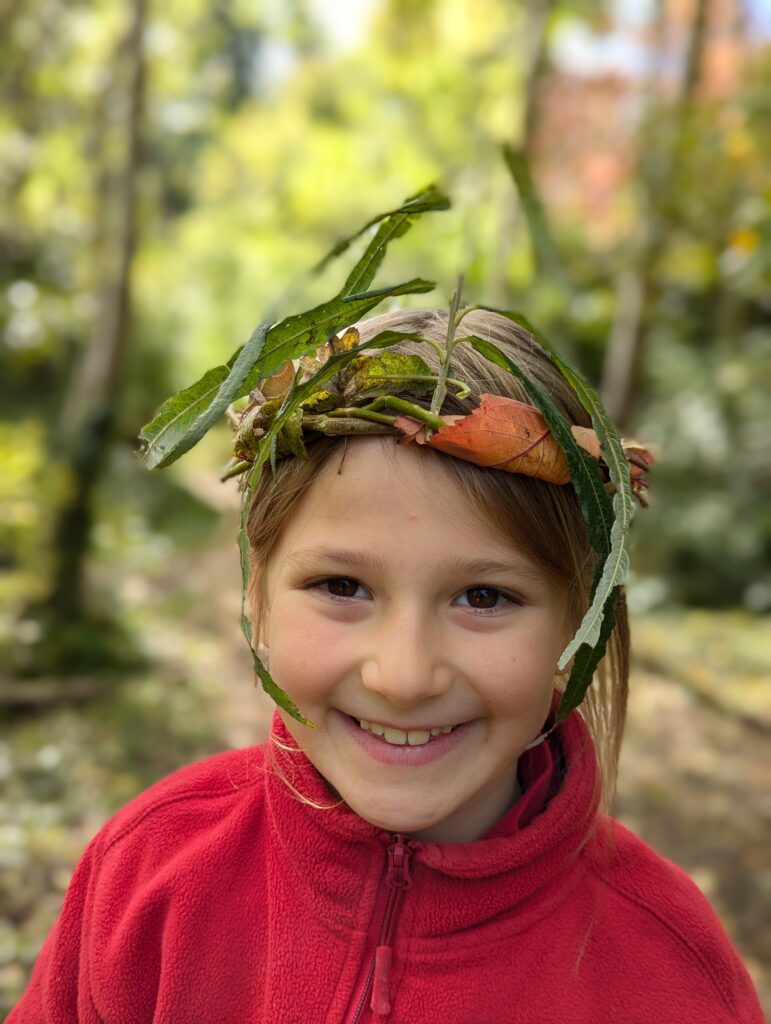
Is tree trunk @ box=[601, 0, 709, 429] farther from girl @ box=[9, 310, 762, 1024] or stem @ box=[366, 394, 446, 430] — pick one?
stem @ box=[366, 394, 446, 430]

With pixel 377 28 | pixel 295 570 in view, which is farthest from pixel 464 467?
pixel 377 28

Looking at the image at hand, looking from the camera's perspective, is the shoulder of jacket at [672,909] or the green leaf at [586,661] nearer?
the green leaf at [586,661]

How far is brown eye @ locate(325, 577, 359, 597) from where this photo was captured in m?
1.42

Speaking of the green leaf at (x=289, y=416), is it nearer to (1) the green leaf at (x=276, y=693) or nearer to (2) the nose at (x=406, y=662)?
(1) the green leaf at (x=276, y=693)

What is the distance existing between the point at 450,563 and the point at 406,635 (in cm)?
12

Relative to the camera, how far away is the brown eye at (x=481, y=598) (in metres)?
1.40

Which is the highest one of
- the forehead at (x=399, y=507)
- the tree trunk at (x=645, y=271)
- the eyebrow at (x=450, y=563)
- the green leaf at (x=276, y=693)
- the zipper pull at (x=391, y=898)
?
the tree trunk at (x=645, y=271)

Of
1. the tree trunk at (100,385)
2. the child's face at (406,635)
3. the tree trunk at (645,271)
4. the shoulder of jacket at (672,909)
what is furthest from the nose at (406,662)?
the tree trunk at (645,271)

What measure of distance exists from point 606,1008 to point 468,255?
1216 mm

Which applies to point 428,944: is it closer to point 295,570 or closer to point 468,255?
point 295,570

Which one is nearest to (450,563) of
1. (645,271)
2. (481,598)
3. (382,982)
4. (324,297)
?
(481,598)

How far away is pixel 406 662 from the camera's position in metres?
1.31

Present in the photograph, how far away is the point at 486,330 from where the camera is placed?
5.15 ft

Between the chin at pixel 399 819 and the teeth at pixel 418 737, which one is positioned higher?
the teeth at pixel 418 737
